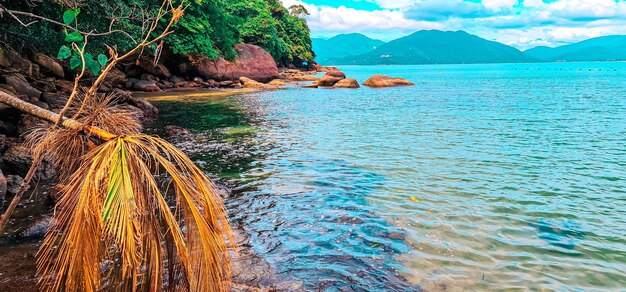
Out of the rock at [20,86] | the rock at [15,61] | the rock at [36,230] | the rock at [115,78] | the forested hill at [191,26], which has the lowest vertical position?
the rock at [36,230]

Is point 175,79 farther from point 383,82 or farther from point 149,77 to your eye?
point 383,82

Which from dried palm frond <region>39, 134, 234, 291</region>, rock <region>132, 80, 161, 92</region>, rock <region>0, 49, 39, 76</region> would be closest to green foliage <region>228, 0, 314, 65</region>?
rock <region>132, 80, 161, 92</region>

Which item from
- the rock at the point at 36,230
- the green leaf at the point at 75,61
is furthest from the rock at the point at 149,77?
the green leaf at the point at 75,61

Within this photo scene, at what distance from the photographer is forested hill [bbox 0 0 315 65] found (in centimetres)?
1302

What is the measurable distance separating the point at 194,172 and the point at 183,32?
121 ft

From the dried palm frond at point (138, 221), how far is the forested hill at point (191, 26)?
2440 millimetres

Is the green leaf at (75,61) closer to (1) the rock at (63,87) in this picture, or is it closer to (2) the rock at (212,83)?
(1) the rock at (63,87)

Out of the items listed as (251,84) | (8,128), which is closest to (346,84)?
(251,84)

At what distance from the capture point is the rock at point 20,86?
45.8ft

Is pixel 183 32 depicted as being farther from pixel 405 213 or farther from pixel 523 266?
pixel 523 266

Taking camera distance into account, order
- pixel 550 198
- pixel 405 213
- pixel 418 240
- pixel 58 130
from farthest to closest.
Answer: pixel 550 198 → pixel 405 213 → pixel 418 240 → pixel 58 130

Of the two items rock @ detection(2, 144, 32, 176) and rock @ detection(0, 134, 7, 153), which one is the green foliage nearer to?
rock @ detection(0, 134, 7, 153)

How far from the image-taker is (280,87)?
149 feet

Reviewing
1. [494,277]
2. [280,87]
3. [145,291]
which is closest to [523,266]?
[494,277]
